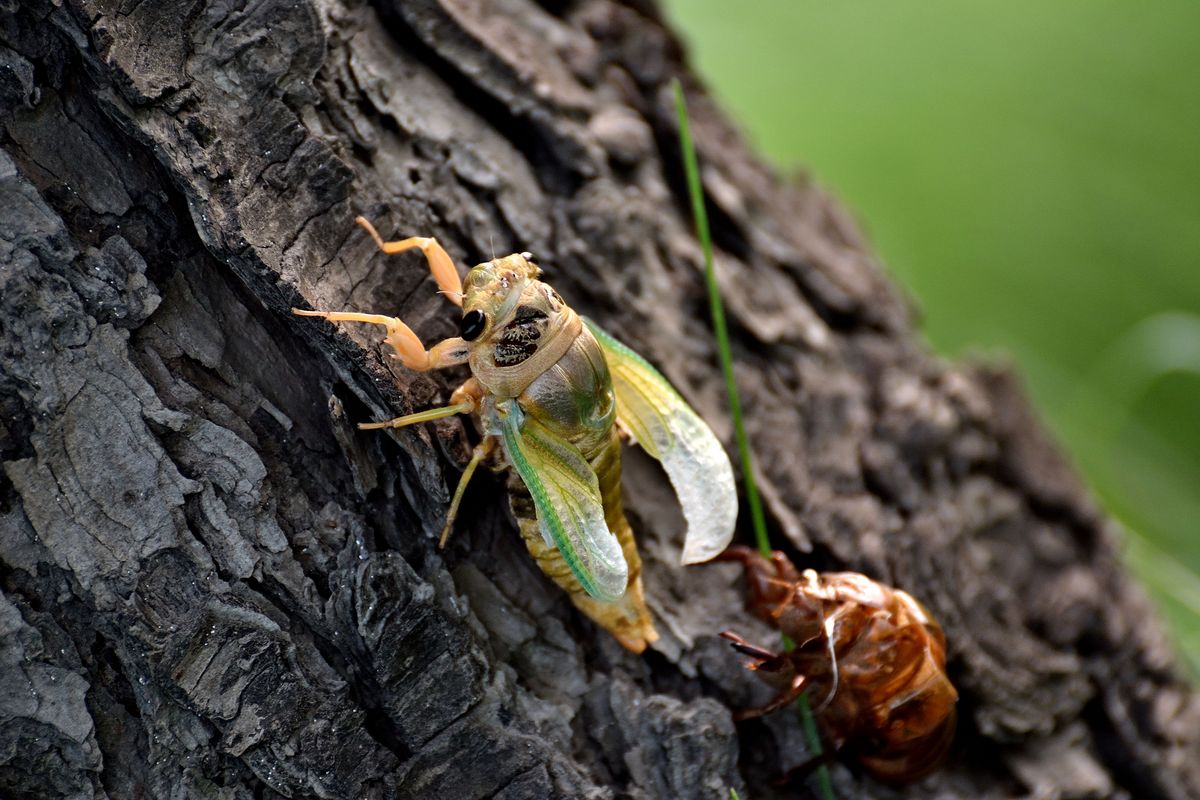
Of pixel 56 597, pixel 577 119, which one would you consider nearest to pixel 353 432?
pixel 56 597

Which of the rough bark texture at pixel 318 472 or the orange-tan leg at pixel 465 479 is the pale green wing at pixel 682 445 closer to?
the rough bark texture at pixel 318 472

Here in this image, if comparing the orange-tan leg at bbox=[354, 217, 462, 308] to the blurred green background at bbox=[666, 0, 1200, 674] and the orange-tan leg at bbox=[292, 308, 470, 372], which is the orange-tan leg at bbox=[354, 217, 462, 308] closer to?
the orange-tan leg at bbox=[292, 308, 470, 372]

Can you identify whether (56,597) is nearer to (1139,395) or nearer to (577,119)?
(577,119)

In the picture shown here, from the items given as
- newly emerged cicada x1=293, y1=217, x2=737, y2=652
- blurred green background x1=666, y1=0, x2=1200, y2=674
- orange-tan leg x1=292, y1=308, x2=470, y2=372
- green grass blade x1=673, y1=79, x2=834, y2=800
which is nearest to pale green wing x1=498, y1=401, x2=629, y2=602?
newly emerged cicada x1=293, y1=217, x2=737, y2=652

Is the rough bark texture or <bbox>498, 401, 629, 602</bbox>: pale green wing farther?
<bbox>498, 401, 629, 602</bbox>: pale green wing

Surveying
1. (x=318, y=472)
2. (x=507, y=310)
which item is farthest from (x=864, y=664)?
(x=318, y=472)

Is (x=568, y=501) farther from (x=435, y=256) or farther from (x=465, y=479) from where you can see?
(x=435, y=256)
